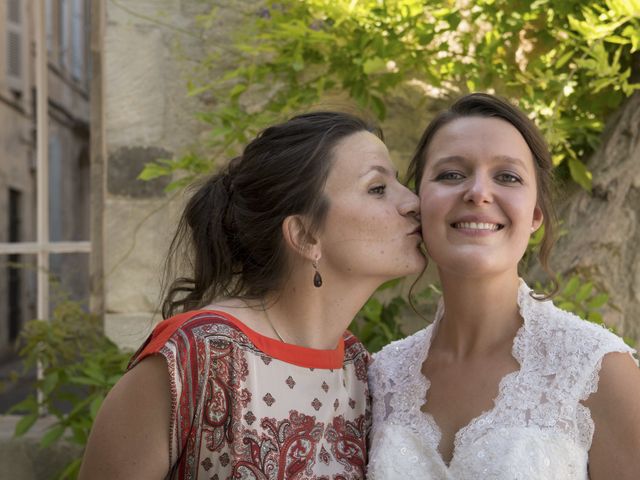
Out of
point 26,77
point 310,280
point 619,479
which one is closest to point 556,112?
point 310,280

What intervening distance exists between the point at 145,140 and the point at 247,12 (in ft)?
1.93

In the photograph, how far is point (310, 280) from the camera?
1.86 m

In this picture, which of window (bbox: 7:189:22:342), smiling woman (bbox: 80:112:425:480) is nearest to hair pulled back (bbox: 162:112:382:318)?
smiling woman (bbox: 80:112:425:480)

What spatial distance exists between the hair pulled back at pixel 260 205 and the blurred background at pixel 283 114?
2.96 feet

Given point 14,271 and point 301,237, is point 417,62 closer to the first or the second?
point 301,237

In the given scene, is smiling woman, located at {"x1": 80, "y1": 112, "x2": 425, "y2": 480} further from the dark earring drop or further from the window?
the window

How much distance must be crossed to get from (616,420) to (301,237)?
71 cm

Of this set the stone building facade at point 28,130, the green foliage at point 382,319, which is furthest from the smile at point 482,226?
the stone building facade at point 28,130

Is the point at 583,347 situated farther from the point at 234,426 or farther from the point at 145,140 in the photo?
the point at 145,140

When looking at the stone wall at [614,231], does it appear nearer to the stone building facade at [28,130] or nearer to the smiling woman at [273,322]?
the smiling woman at [273,322]

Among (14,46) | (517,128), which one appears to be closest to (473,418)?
(517,128)

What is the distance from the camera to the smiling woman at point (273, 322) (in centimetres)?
159

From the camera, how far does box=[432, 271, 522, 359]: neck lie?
5.97 feet

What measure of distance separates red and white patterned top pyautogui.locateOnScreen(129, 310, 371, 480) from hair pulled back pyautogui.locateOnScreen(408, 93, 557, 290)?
1.65ft
